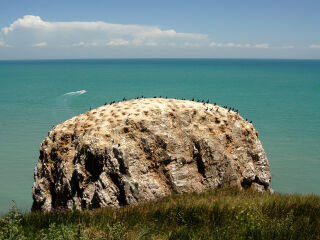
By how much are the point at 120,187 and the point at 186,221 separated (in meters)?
2.76

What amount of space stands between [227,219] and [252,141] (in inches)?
199

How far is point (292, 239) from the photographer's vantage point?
6086 mm

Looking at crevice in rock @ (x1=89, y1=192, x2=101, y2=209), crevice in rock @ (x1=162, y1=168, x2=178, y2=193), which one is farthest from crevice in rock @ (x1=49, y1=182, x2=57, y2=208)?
crevice in rock @ (x1=162, y1=168, x2=178, y2=193)

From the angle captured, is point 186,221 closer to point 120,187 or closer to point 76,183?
point 120,187

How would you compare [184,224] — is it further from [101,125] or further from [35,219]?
[101,125]

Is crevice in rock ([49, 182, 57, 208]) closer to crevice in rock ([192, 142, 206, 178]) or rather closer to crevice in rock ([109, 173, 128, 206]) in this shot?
crevice in rock ([109, 173, 128, 206])

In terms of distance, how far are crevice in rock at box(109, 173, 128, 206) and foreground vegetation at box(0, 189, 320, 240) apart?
3.79 ft

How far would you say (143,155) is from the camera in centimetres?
968

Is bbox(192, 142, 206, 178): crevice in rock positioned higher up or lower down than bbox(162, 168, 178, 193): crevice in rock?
higher up

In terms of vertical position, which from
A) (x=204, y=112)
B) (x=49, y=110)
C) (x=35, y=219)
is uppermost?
(x=204, y=112)

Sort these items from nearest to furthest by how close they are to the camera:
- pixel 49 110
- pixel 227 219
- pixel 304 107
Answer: pixel 227 219, pixel 49 110, pixel 304 107

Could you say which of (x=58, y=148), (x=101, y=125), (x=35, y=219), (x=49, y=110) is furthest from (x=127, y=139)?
(x=49, y=110)

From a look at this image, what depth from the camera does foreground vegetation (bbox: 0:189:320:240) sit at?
6141 millimetres

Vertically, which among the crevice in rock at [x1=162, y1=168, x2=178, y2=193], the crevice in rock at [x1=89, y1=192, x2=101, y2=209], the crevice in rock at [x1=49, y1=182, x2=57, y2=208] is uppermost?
the crevice in rock at [x1=162, y1=168, x2=178, y2=193]
